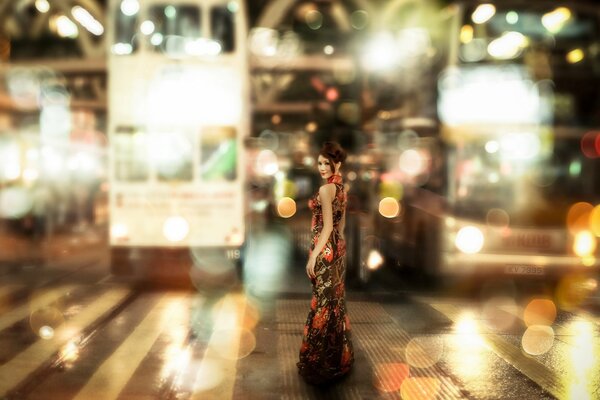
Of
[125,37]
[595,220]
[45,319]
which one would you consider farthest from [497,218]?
[45,319]

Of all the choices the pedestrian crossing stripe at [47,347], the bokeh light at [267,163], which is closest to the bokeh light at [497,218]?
the pedestrian crossing stripe at [47,347]

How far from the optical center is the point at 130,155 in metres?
12.6

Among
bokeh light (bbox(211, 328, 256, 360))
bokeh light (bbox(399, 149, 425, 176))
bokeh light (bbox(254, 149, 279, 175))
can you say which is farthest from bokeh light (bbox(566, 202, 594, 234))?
bokeh light (bbox(254, 149, 279, 175))

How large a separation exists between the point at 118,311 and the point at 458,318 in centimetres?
456

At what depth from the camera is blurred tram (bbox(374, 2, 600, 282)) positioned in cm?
1134

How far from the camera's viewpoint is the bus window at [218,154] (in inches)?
495

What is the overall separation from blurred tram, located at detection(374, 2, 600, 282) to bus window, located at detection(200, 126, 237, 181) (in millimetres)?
3356

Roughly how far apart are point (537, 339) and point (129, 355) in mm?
4642

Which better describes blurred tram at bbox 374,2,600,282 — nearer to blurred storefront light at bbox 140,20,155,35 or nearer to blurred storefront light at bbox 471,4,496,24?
blurred storefront light at bbox 471,4,496,24

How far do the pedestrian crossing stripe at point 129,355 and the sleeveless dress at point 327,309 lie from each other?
1.69m

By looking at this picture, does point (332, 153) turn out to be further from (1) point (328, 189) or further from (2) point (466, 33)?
(2) point (466, 33)

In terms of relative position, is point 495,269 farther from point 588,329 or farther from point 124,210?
point 124,210

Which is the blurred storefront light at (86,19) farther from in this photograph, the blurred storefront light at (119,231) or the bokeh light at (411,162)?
the bokeh light at (411,162)

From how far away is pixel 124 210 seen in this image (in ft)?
41.3
